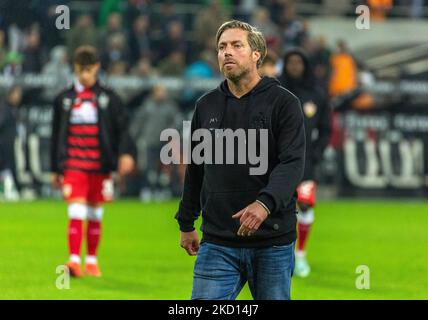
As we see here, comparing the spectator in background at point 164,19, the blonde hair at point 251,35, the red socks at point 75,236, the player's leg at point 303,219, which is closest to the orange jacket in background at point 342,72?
the spectator in background at point 164,19

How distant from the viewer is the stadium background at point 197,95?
70.5 feet

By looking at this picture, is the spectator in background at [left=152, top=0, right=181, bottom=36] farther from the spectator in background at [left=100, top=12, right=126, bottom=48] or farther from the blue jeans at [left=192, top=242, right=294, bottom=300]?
the blue jeans at [left=192, top=242, right=294, bottom=300]

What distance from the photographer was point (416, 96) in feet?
92.8

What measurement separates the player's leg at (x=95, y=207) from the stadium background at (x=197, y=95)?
3.06 m

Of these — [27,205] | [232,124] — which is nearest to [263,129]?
[232,124]

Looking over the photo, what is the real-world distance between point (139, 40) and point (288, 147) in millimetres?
21819

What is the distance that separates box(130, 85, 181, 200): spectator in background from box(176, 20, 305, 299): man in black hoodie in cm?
1831

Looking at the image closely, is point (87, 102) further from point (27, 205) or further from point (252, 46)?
point (27, 205)

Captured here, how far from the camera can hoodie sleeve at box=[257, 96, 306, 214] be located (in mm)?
7945

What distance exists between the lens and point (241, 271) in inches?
323

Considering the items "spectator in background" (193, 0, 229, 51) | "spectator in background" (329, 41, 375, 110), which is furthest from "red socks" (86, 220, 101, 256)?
"spectator in background" (193, 0, 229, 51)

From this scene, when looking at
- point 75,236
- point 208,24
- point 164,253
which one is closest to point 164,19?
point 208,24

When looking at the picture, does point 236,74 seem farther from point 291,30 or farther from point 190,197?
point 291,30

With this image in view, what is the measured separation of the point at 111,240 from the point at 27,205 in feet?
20.3
